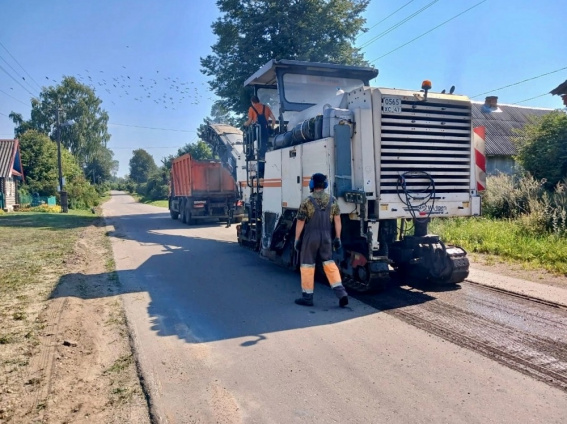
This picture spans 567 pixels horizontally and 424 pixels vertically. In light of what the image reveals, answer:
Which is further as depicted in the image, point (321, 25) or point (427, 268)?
point (321, 25)

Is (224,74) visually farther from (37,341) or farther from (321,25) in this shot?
(37,341)

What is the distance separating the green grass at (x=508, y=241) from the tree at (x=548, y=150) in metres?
2.58

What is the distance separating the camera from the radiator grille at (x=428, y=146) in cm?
650

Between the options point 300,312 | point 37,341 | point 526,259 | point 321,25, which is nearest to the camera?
point 37,341

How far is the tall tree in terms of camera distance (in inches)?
2051

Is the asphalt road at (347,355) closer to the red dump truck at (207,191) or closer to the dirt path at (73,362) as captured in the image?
the dirt path at (73,362)

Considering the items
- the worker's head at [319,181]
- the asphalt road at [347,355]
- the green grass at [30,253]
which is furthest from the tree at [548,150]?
the green grass at [30,253]

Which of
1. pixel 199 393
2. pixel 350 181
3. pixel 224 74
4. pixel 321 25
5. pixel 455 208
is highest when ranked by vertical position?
pixel 321 25

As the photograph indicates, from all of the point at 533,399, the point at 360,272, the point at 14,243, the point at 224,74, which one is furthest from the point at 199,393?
the point at 224,74

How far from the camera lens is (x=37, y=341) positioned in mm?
4961

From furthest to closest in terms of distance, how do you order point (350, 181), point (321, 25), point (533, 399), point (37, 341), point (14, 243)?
point (321, 25)
point (14, 243)
point (350, 181)
point (37, 341)
point (533, 399)

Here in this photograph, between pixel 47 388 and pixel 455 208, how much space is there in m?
5.56

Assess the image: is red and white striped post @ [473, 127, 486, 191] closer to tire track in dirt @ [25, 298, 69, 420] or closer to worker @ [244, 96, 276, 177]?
worker @ [244, 96, 276, 177]

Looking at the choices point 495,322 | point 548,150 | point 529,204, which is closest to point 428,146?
point 495,322
